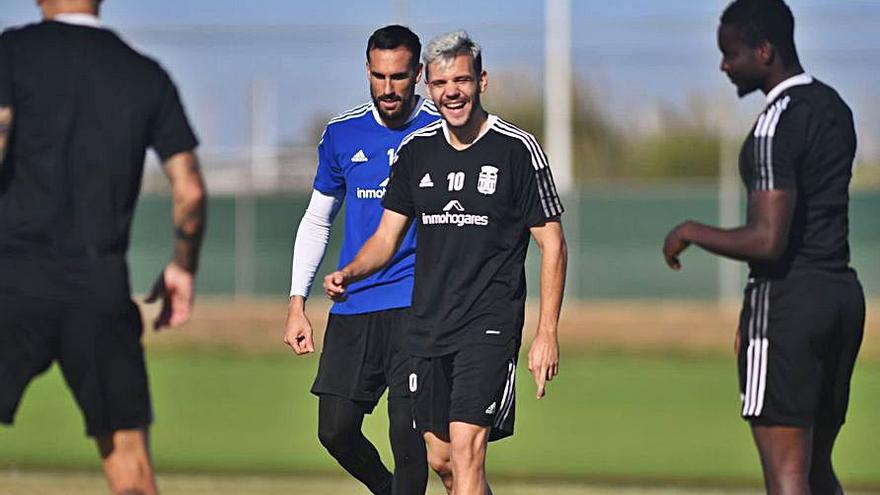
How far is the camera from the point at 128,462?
688 centimetres

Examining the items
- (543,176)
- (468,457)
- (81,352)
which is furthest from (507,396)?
(81,352)

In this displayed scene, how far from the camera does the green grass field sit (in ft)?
50.0

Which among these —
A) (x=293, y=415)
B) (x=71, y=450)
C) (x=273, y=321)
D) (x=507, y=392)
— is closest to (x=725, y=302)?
(x=273, y=321)

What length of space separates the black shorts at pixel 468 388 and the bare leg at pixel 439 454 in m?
0.03

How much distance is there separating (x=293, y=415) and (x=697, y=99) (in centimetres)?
2353

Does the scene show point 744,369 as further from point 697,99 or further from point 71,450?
point 697,99

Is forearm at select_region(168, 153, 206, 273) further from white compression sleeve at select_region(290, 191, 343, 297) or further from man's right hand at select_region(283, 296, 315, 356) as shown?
white compression sleeve at select_region(290, 191, 343, 297)

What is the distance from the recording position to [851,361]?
25.3 feet

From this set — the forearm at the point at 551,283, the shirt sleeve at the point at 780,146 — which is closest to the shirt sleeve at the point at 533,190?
the forearm at the point at 551,283

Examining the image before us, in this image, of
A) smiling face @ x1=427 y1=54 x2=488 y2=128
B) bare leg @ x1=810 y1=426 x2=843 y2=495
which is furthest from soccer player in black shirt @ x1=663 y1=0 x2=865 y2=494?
smiling face @ x1=427 y1=54 x2=488 y2=128

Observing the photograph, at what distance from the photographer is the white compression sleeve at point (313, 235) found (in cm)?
945

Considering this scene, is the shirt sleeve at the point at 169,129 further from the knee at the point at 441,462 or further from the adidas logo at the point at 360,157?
the adidas logo at the point at 360,157

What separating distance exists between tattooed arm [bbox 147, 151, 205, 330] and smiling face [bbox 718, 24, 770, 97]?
6.95ft

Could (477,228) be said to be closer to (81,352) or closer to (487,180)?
(487,180)
